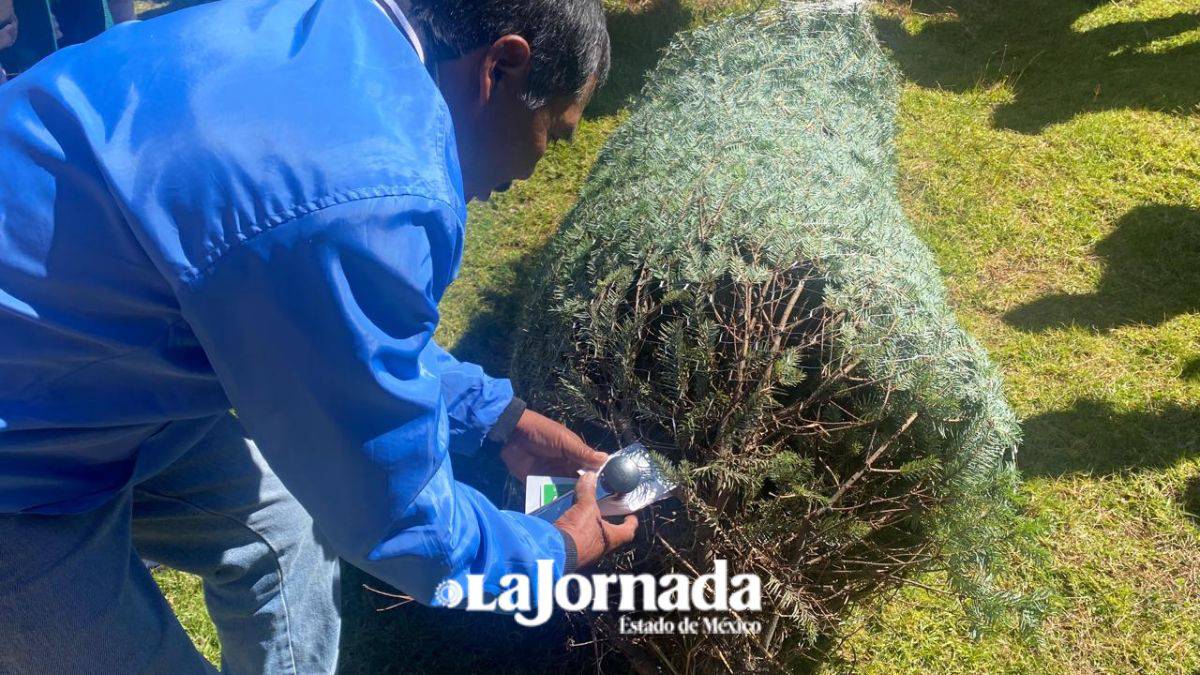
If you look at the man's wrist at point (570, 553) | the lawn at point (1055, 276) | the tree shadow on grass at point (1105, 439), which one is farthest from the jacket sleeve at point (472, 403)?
the tree shadow on grass at point (1105, 439)

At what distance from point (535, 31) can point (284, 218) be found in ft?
2.16

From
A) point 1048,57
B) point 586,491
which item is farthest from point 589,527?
point 1048,57

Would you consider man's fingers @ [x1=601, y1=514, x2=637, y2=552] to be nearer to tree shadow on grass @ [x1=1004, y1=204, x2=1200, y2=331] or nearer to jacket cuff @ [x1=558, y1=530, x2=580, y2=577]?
jacket cuff @ [x1=558, y1=530, x2=580, y2=577]

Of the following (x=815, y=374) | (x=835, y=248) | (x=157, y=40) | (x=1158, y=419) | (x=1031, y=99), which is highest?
(x=157, y=40)

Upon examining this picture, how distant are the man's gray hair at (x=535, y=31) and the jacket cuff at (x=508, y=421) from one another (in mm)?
877

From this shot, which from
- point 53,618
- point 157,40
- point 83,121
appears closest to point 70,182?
point 83,121

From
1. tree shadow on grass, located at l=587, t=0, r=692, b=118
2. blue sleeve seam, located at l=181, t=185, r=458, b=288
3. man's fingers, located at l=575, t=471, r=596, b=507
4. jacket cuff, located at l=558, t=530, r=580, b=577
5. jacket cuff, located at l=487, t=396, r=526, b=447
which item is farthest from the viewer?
tree shadow on grass, located at l=587, t=0, r=692, b=118

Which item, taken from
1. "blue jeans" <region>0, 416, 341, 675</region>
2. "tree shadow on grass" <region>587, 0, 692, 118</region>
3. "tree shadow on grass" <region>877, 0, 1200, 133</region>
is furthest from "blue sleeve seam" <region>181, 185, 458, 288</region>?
"tree shadow on grass" <region>877, 0, 1200, 133</region>

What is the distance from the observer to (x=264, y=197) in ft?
4.03

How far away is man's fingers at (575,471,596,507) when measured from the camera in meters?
2.22

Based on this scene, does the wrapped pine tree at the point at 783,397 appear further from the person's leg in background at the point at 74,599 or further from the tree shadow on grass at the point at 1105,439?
the tree shadow on grass at the point at 1105,439

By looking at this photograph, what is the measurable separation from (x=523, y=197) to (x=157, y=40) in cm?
362

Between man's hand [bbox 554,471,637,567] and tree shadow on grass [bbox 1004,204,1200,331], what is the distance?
103 inches

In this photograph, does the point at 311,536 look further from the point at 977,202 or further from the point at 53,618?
the point at 977,202
